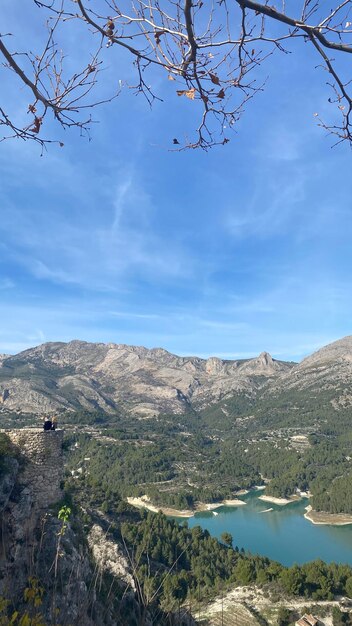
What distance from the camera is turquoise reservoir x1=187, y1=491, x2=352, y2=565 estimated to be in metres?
58.5

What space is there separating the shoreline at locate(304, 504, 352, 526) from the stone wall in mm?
74211

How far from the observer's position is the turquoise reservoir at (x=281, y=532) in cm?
5853

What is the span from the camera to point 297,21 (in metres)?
2.43

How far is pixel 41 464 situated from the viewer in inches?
459

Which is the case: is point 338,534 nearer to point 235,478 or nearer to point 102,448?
point 235,478

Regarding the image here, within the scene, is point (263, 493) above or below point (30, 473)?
below

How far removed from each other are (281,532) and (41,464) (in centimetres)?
7006

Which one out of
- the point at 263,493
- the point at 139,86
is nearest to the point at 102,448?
the point at 263,493

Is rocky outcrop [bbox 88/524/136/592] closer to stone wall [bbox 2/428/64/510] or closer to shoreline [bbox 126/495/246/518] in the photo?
stone wall [bbox 2/428/64/510]

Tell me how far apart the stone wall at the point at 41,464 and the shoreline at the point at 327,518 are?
7421 cm

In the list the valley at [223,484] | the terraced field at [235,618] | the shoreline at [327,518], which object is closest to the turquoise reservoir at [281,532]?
the valley at [223,484]

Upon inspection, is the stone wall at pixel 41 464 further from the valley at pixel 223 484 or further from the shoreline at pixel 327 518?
the shoreline at pixel 327 518

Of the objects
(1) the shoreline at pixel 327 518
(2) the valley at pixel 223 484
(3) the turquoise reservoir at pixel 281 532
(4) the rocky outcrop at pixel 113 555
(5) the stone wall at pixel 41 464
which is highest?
(5) the stone wall at pixel 41 464

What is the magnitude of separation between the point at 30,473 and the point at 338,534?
70843 millimetres
